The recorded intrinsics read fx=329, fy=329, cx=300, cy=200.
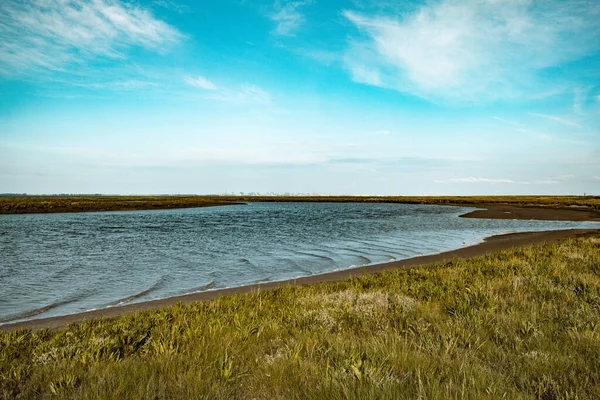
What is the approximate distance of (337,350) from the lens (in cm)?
487

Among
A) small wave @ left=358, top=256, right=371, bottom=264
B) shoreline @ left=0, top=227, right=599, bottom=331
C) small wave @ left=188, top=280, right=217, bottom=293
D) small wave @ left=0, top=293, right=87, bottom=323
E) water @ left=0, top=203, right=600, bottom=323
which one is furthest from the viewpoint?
small wave @ left=358, top=256, right=371, bottom=264

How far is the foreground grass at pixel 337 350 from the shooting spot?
381 centimetres

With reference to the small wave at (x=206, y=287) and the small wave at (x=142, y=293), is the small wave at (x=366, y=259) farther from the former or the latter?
the small wave at (x=142, y=293)

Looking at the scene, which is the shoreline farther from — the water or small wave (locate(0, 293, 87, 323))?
the water

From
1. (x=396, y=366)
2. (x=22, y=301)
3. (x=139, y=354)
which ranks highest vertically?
(x=396, y=366)

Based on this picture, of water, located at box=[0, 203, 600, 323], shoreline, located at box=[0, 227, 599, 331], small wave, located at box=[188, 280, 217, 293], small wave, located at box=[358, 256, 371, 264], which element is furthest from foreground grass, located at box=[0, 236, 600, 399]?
small wave, located at box=[358, 256, 371, 264]

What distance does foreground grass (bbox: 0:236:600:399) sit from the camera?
3.81 metres

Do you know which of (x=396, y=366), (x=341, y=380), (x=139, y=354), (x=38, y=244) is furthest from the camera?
(x=38, y=244)

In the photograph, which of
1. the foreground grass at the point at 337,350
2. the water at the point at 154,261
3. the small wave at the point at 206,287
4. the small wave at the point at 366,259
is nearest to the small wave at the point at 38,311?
the water at the point at 154,261

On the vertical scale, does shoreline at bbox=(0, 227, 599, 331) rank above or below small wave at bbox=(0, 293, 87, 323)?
above

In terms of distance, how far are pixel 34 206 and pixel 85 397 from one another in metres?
85.8

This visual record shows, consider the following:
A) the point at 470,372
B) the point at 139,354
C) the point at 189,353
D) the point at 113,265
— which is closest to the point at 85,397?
the point at 189,353

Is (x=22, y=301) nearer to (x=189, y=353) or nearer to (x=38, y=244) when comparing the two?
(x=189, y=353)

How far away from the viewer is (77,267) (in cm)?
1753
